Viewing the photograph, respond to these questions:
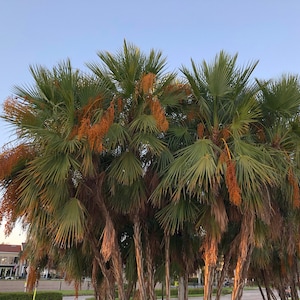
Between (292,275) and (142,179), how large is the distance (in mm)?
7548

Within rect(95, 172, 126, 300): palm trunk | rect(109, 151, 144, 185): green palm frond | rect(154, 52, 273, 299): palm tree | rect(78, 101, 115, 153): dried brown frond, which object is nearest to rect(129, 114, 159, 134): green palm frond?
rect(109, 151, 144, 185): green palm frond

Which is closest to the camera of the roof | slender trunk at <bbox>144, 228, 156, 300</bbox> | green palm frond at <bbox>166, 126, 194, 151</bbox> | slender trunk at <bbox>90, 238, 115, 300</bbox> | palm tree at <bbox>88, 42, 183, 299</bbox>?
palm tree at <bbox>88, 42, 183, 299</bbox>

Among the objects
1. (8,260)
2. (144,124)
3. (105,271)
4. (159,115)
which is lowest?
(105,271)

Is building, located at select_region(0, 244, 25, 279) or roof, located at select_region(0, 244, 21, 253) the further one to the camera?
roof, located at select_region(0, 244, 21, 253)

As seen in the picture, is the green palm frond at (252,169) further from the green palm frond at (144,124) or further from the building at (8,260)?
the building at (8,260)

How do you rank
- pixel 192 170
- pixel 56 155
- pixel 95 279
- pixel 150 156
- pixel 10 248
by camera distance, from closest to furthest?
pixel 192 170 → pixel 56 155 → pixel 150 156 → pixel 95 279 → pixel 10 248

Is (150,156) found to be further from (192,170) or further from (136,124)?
(192,170)

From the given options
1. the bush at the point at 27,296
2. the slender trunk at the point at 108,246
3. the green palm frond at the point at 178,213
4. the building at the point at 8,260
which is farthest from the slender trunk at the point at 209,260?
the building at the point at 8,260

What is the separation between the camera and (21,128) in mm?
6094

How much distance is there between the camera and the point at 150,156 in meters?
6.75

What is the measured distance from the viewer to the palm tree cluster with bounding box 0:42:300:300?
5852 millimetres

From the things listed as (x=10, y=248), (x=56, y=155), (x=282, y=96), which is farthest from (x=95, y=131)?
(x=10, y=248)

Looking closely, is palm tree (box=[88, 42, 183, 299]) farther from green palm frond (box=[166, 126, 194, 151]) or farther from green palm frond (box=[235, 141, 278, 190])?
green palm frond (box=[235, 141, 278, 190])

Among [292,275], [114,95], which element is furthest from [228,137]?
[292,275]
